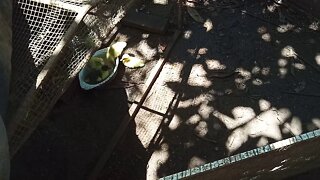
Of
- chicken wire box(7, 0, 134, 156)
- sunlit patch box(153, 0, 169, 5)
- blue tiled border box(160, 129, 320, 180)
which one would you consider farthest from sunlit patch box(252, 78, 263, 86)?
blue tiled border box(160, 129, 320, 180)

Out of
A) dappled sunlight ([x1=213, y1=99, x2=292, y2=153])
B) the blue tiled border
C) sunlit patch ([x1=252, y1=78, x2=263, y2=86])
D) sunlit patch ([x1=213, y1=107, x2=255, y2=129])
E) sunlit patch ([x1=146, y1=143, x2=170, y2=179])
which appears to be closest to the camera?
the blue tiled border

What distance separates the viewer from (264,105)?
13.1ft

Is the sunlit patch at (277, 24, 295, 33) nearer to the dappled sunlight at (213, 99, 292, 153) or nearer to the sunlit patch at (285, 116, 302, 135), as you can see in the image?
→ the dappled sunlight at (213, 99, 292, 153)

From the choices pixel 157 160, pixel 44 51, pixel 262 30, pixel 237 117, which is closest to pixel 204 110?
pixel 237 117

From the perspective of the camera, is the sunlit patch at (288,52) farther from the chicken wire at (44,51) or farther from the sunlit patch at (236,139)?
the chicken wire at (44,51)

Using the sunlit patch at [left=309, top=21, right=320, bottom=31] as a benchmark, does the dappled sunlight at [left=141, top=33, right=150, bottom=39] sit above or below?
below

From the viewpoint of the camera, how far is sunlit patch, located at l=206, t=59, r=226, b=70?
171 inches

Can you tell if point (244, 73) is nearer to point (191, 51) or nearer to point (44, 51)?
point (191, 51)

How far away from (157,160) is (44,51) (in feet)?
4.61

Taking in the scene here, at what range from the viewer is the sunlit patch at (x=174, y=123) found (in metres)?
3.93

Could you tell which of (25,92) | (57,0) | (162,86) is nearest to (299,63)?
(162,86)

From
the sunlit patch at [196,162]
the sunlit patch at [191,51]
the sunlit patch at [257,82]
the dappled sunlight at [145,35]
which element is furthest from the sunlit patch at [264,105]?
the dappled sunlight at [145,35]

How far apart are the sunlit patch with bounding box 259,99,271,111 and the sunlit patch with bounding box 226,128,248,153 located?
31 cm

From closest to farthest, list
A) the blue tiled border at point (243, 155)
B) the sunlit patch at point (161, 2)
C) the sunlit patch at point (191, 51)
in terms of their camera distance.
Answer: the blue tiled border at point (243, 155), the sunlit patch at point (191, 51), the sunlit patch at point (161, 2)
